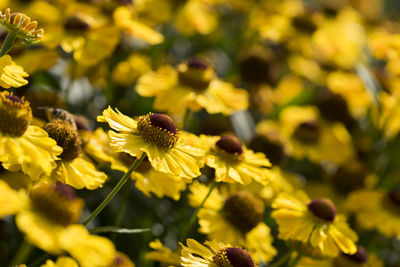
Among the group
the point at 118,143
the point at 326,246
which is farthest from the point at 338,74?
the point at 118,143

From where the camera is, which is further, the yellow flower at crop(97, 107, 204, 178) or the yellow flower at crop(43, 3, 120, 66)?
the yellow flower at crop(43, 3, 120, 66)

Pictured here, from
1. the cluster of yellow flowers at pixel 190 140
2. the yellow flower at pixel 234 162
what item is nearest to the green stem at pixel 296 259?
the cluster of yellow flowers at pixel 190 140

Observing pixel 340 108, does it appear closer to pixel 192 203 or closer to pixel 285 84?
pixel 285 84

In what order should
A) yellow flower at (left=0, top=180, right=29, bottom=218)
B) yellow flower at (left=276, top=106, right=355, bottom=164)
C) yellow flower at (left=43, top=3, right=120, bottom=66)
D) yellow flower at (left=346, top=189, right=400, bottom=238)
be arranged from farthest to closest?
yellow flower at (left=276, top=106, right=355, bottom=164)
yellow flower at (left=346, top=189, right=400, bottom=238)
yellow flower at (left=43, top=3, right=120, bottom=66)
yellow flower at (left=0, top=180, right=29, bottom=218)

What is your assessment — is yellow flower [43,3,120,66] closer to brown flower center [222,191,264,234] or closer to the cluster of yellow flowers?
the cluster of yellow flowers

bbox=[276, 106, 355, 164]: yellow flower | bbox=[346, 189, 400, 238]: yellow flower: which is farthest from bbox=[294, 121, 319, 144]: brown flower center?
bbox=[346, 189, 400, 238]: yellow flower

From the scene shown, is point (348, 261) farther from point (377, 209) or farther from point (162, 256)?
point (162, 256)

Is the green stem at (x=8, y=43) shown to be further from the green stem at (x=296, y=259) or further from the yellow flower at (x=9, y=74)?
the green stem at (x=296, y=259)

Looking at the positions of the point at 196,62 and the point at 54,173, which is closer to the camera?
the point at 54,173
